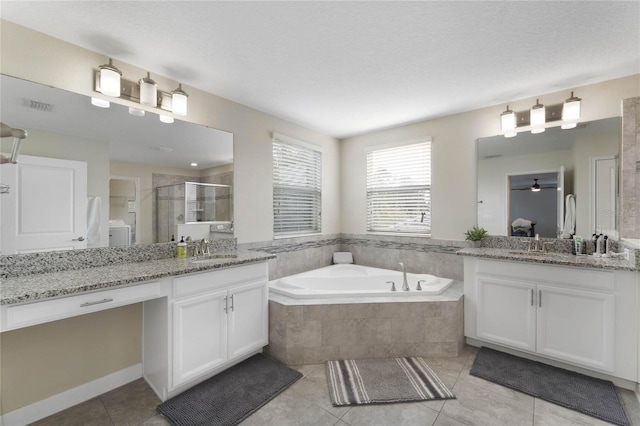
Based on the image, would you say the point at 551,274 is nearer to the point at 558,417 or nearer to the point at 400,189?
the point at 558,417

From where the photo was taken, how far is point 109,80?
1.97 metres

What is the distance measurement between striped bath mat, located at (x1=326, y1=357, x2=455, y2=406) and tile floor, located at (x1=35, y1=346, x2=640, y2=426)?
57mm

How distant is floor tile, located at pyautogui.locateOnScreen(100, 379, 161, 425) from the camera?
179cm

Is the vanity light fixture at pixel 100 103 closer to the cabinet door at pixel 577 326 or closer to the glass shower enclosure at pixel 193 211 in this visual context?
the glass shower enclosure at pixel 193 211

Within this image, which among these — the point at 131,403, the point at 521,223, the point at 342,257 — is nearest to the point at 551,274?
the point at 521,223

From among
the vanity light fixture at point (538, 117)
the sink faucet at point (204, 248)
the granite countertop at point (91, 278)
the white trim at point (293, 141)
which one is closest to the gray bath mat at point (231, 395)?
the granite countertop at point (91, 278)

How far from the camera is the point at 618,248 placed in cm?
238

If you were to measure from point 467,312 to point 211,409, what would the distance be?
2.30 metres

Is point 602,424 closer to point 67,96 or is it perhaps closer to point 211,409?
point 211,409

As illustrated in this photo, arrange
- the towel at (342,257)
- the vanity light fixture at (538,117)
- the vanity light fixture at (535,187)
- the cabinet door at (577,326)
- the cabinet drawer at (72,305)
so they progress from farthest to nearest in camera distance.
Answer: the towel at (342,257) → the vanity light fixture at (535,187) → the vanity light fixture at (538,117) → the cabinet door at (577,326) → the cabinet drawer at (72,305)

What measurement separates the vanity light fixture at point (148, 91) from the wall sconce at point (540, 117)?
3.23 metres

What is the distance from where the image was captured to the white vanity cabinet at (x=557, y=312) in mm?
2023

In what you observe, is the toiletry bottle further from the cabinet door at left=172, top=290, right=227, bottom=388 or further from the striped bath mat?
the striped bath mat

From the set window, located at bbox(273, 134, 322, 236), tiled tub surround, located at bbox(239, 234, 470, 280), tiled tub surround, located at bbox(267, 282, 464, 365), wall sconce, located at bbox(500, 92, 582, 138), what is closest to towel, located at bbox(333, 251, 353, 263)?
tiled tub surround, located at bbox(239, 234, 470, 280)
